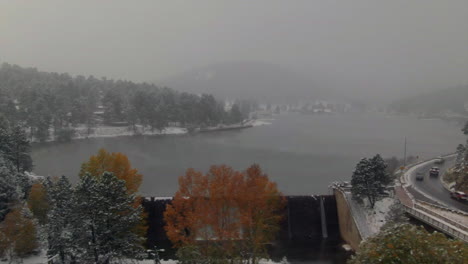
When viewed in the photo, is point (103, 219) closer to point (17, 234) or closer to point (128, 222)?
point (128, 222)

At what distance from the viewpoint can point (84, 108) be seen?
54000mm

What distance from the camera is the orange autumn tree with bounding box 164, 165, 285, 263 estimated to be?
12.3 m

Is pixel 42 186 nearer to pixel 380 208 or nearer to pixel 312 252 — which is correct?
pixel 312 252

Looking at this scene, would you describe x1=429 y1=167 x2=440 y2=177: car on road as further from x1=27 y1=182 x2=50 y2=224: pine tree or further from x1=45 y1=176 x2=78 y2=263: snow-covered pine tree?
x1=27 y1=182 x2=50 y2=224: pine tree

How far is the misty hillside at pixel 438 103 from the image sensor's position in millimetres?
119125

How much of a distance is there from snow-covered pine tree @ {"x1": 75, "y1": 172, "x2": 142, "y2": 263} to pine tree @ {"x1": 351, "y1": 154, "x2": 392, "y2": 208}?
1176 centimetres

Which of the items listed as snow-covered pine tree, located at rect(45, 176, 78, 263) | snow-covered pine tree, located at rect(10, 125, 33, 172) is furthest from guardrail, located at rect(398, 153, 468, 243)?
snow-covered pine tree, located at rect(10, 125, 33, 172)

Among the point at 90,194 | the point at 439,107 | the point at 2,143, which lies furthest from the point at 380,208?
the point at 439,107

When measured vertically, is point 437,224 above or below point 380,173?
below

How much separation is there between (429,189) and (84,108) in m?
48.8

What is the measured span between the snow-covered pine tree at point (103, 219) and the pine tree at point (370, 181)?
1176 centimetres

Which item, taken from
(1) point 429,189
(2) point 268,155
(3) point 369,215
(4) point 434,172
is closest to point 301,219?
(3) point 369,215

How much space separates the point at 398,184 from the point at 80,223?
1831cm

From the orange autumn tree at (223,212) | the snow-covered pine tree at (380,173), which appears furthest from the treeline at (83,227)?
the snow-covered pine tree at (380,173)
